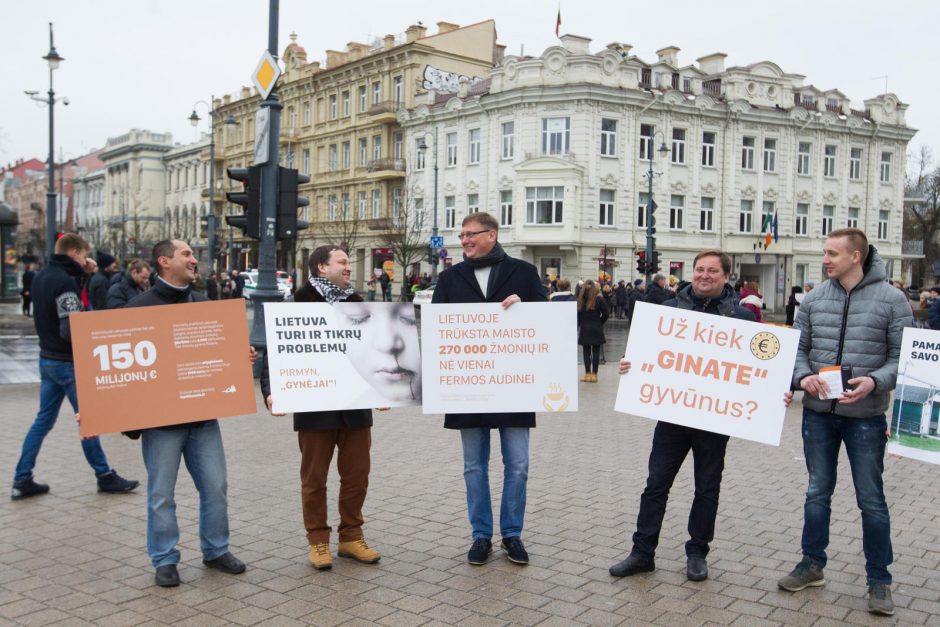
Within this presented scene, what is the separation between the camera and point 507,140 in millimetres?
44906

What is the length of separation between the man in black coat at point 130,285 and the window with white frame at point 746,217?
44.0m

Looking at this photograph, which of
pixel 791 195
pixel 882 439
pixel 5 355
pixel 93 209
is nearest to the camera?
pixel 882 439

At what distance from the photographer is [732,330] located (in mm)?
5160

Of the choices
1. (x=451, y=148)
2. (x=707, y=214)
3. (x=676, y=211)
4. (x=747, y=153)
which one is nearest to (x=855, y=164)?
(x=747, y=153)

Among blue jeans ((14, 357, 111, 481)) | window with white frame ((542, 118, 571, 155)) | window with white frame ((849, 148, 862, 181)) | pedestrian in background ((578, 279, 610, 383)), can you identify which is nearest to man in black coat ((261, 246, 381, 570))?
blue jeans ((14, 357, 111, 481))

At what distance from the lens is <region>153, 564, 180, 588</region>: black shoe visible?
4.85 metres

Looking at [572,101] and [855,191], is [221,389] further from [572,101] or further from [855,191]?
[855,191]

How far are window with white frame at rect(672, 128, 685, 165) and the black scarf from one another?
4190 cm

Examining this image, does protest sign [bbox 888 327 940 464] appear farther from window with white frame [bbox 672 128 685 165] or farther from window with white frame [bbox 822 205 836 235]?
window with white frame [bbox 822 205 836 235]

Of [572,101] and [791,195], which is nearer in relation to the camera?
[572,101]

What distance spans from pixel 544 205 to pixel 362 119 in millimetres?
16691

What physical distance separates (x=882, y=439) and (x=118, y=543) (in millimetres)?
4796

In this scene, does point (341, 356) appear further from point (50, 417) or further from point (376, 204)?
point (376, 204)

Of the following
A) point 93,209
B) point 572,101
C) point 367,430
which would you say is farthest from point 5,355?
point 93,209
